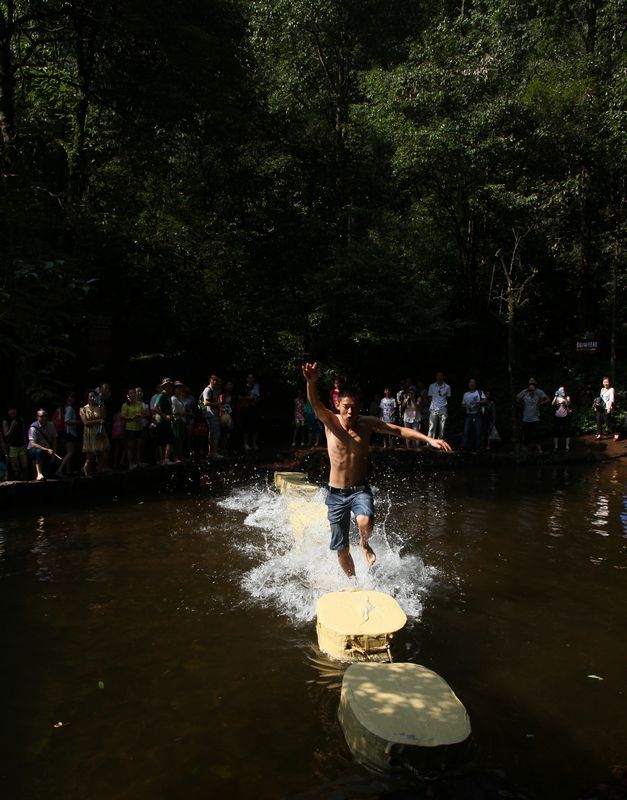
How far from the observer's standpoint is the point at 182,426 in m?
12.7

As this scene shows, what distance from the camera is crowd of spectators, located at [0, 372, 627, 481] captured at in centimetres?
1078

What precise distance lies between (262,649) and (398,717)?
1.83 metres

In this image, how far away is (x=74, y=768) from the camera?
3.71 meters

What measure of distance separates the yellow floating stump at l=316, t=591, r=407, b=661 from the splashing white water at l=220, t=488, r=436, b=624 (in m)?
0.85

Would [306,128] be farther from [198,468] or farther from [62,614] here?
[62,614]

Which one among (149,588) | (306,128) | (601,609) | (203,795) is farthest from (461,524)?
(306,128)

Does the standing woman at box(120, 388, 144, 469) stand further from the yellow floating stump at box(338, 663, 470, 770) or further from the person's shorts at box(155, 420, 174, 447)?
the yellow floating stump at box(338, 663, 470, 770)

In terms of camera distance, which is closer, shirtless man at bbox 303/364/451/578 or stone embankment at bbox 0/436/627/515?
shirtless man at bbox 303/364/451/578

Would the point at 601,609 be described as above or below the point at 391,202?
below

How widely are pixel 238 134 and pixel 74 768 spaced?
59.0ft

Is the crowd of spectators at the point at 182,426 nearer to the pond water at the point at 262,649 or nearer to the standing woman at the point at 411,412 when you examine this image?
the standing woman at the point at 411,412

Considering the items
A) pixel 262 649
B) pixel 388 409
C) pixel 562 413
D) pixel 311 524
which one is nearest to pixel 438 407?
pixel 388 409

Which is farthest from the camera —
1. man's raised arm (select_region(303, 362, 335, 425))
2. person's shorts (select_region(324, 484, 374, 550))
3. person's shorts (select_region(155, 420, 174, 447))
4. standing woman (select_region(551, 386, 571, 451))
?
standing woman (select_region(551, 386, 571, 451))

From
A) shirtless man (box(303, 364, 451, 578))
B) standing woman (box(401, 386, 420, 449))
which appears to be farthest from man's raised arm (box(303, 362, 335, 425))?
standing woman (box(401, 386, 420, 449))
